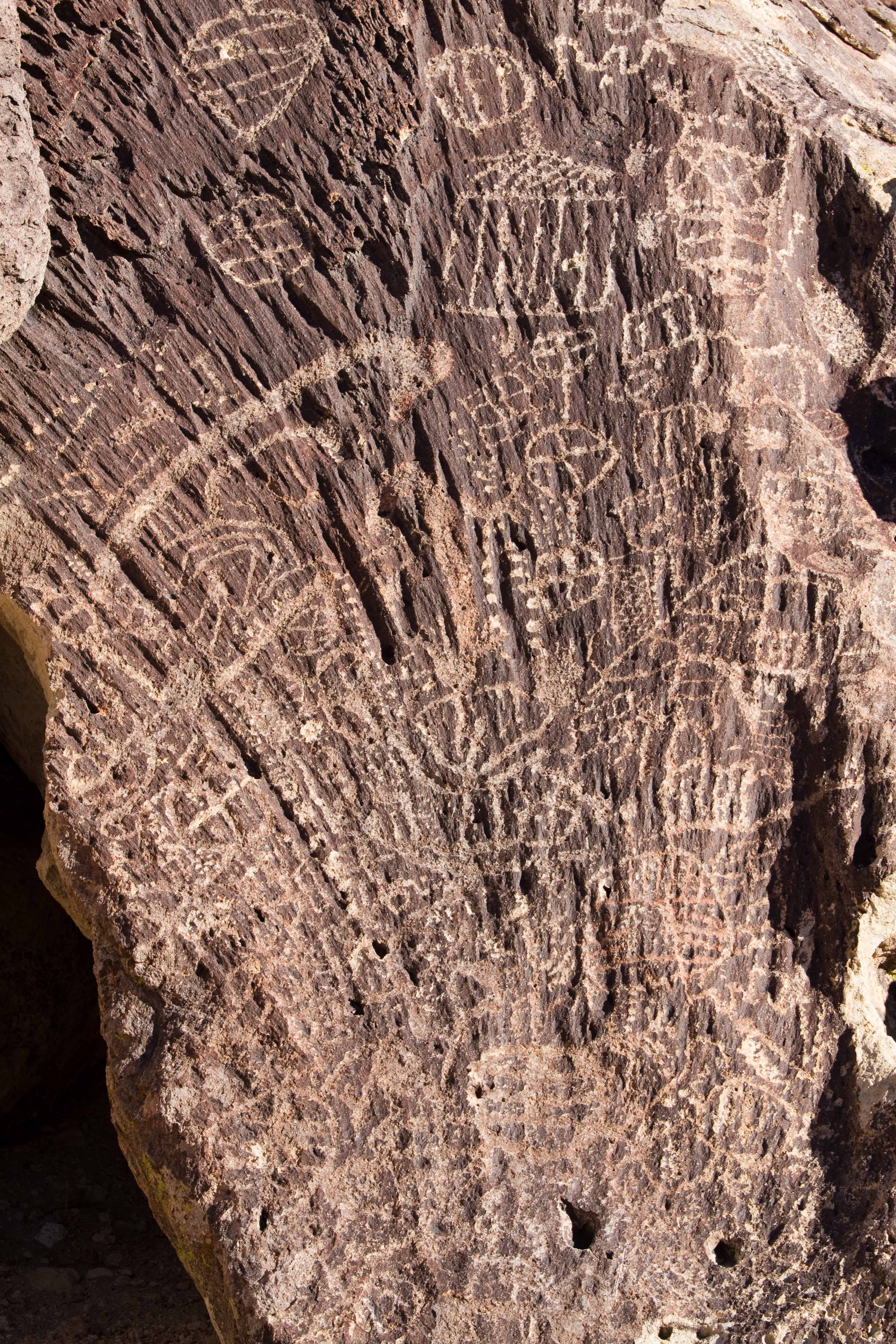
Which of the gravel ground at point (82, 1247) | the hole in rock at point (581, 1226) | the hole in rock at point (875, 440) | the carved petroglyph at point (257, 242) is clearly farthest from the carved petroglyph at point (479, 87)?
the gravel ground at point (82, 1247)

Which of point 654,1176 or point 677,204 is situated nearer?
point 654,1176

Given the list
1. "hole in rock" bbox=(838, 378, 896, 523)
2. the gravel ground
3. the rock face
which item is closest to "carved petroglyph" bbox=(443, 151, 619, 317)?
the rock face

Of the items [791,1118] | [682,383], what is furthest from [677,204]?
[791,1118]

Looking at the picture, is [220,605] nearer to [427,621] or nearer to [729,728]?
[427,621]

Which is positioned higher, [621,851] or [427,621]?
[427,621]

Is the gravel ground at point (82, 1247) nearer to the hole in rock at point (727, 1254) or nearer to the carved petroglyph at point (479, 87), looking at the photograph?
the hole in rock at point (727, 1254)
